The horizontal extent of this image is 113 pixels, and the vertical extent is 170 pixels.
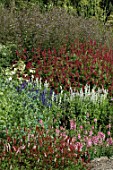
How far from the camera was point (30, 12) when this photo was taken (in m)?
9.73

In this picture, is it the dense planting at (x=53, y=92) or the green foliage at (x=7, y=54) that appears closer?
the dense planting at (x=53, y=92)

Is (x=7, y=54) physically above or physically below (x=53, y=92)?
above

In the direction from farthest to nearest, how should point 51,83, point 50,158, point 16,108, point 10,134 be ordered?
point 51,83 → point 16,108 → point 10,134 → point 50,158

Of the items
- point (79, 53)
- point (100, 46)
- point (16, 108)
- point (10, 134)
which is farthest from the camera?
point (100, 46)

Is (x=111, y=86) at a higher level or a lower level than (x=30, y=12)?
lower

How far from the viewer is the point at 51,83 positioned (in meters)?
7.35

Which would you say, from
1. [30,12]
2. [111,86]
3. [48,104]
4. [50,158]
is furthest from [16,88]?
[30,12]

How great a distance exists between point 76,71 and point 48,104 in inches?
62.8

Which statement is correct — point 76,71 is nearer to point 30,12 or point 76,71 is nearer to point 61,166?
point 30,12

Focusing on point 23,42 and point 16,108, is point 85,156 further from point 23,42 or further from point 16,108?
point 23,42

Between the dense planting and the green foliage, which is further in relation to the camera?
the green foliage

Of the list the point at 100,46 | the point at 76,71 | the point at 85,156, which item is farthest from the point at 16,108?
the point at 100,46

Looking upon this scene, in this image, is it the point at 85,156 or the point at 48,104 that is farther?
the point at 48,104

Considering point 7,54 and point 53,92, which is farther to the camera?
point 7,54
